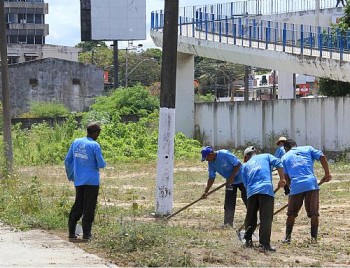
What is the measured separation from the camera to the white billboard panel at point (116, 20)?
58.8m

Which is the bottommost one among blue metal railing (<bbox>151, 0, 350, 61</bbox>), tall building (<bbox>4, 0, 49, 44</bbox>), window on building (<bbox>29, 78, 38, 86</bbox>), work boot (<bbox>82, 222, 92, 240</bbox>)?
work boot (<bbox>82, 222, 92, 240</bbox>)

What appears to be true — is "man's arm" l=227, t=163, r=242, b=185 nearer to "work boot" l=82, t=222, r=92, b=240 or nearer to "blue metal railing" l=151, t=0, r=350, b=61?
"work boot" l=82, t=222, r=92, b=240

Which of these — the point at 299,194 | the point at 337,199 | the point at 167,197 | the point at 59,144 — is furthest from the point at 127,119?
the point at 299,194

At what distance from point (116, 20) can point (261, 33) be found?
28165 mm

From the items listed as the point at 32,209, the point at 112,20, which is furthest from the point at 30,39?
the point at 32,209

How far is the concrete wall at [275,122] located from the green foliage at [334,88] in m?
3.38

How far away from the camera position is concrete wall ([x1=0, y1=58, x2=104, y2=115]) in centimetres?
5425

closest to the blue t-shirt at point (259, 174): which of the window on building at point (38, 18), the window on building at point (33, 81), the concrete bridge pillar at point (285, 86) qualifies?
the concrete bridge pillar at point (285, 86)

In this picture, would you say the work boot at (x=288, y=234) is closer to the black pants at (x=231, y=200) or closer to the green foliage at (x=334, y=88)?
the black pants at (x=231, y=200)

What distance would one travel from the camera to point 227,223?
13.2 metres

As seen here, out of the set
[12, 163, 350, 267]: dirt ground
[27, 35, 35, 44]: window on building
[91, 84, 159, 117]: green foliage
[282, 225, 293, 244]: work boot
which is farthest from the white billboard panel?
[282, 225, 293, 244]: work boot

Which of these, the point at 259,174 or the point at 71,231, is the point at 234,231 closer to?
the point at 259,174

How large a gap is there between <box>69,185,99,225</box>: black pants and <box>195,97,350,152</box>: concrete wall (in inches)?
762

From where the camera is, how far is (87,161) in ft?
37.6
